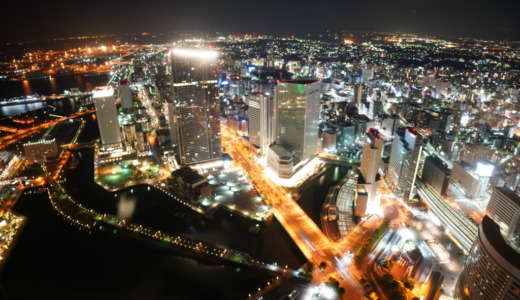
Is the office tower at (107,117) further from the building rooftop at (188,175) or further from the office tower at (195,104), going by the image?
the building rooftop at (188,175)

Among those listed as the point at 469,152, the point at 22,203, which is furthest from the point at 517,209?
the point at 22,203

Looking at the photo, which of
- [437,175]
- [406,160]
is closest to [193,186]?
[406,160]

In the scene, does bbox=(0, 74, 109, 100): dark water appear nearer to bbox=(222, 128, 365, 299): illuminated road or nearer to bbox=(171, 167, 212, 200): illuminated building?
bbox=(171, 167, 212, 200): illuminated building

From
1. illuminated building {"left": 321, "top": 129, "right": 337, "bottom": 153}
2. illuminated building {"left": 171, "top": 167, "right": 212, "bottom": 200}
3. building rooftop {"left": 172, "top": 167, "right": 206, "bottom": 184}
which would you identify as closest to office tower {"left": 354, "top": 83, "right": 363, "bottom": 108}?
illuminated building {"left": 321, "top": 129, "right": 337, "bottom": 153}

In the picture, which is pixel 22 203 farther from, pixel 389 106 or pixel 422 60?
pixel 422 60

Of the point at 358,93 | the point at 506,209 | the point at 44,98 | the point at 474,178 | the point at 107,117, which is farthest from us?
the point at 44,98

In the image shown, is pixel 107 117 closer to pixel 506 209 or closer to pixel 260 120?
pixel 260 120
